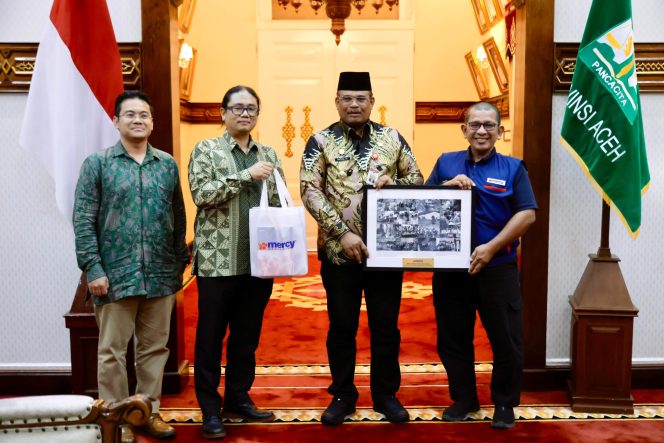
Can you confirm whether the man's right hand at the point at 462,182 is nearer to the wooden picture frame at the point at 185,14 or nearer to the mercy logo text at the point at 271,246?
the mercy logo text at the point at 271,246

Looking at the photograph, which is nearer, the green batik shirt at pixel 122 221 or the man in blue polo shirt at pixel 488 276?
the green batik shirt at pixel 122 221

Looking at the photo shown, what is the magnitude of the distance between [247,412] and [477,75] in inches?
226

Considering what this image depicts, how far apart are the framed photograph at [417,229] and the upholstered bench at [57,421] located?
169 centimetres

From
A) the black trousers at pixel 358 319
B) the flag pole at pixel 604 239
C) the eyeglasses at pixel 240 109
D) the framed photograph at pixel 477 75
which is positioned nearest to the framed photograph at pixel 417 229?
the black trousers at pixel 358 319

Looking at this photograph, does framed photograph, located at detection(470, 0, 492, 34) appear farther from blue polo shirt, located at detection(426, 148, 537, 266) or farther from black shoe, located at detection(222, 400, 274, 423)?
black shoe, located at detection(222, 400, 274, 423)

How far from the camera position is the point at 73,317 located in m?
3.50

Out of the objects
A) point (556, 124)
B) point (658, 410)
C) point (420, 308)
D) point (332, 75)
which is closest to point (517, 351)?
point (658, 410)

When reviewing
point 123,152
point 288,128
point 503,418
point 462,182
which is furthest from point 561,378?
point 288,128

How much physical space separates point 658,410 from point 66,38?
3.43m

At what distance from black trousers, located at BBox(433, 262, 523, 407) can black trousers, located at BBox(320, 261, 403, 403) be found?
0.86ft

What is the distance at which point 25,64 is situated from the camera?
366cm

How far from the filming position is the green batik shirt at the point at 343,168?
3.18 metres

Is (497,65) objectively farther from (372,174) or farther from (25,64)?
(25,64)

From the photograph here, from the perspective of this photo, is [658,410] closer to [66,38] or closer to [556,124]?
[556,124]
